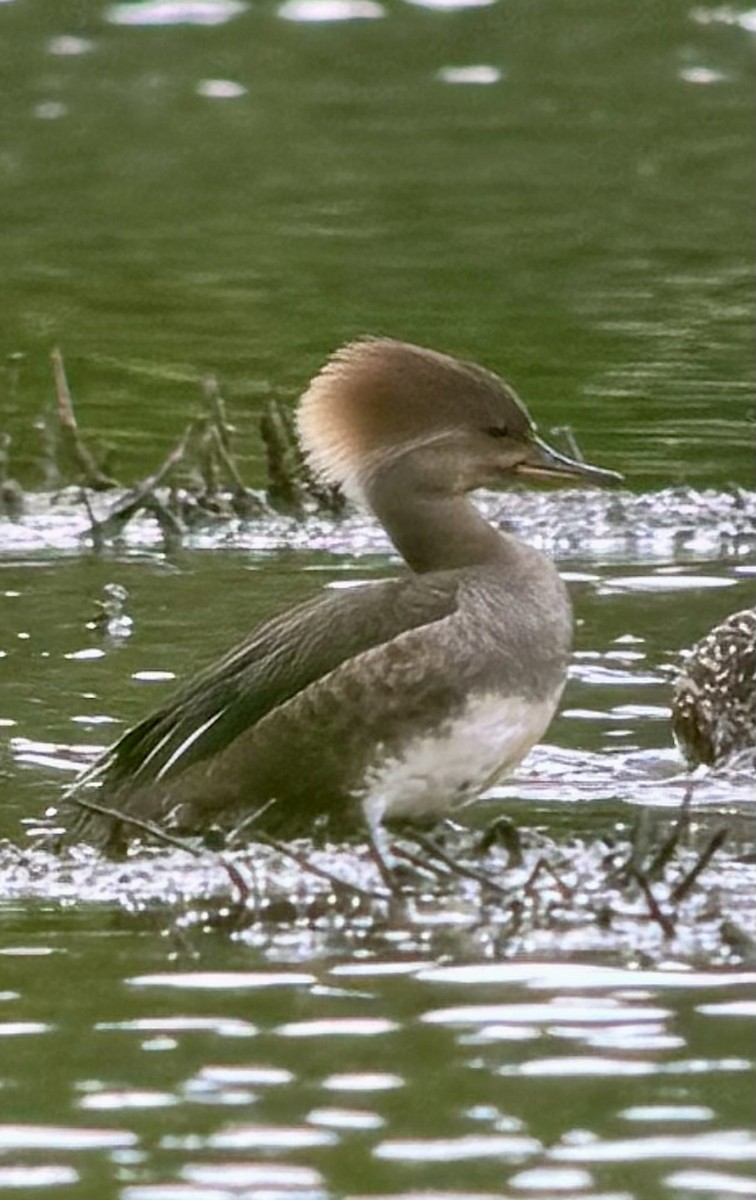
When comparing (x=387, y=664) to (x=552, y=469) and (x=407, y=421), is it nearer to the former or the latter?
(x=407, y=421)

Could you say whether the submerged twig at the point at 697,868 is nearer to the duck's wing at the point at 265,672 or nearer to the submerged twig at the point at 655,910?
the submerged twig at the point at 655,910

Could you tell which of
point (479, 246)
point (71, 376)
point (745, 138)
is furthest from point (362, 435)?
point (745, 138)

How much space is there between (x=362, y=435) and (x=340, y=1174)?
2.93 meters

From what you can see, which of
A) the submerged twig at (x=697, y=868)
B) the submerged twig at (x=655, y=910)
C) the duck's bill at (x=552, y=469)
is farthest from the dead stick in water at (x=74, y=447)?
the submerged twig at (x=655, y=910)

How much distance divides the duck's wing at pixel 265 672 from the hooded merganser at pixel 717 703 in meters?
1.27

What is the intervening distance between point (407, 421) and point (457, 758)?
966 millimetres

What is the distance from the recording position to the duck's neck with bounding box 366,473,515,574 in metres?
8.47

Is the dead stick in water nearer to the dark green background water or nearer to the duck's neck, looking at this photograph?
the dark green background water

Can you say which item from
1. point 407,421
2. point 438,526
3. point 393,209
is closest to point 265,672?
point 438,526

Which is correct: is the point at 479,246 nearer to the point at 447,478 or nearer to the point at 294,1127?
the point at 447,478

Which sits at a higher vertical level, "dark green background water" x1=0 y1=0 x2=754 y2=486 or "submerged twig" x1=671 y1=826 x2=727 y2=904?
"submerged twig" x1=671 y1=826 x2=727 y2=904

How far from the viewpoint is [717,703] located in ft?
30.6

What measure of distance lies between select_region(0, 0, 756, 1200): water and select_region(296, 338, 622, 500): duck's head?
34.8 inches

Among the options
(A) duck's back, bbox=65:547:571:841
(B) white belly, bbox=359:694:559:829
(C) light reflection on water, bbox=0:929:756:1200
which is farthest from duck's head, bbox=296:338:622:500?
(C) light reflection on water, bbox=0:929:756:1200
